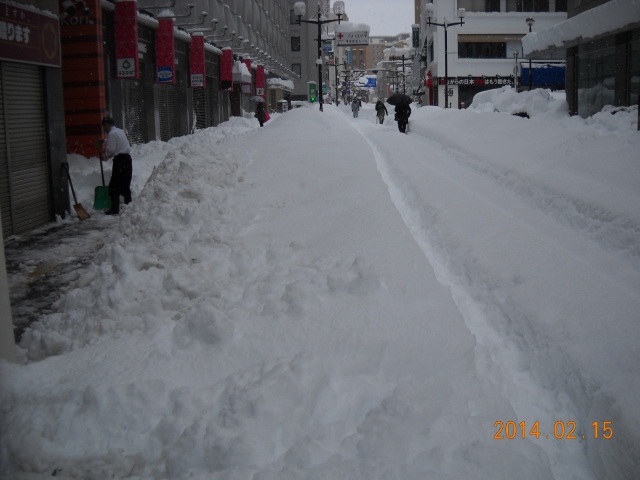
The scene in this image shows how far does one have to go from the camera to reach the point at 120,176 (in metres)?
11.9

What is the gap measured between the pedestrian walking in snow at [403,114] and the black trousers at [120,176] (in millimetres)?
13892

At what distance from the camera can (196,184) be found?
316 inches

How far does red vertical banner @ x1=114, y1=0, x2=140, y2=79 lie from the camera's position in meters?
17.8

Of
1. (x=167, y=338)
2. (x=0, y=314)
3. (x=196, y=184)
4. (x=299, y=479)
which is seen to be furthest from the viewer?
(x=196, y=184)

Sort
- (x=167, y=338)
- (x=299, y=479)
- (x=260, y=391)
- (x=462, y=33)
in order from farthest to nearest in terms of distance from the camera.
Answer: (x=462, y=33) < (x=167, y=338) < (x=260, y=391) < (x=299, y=479)

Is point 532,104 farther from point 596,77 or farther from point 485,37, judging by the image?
point 485,37

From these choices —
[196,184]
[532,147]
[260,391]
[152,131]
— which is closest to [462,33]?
[152,131]

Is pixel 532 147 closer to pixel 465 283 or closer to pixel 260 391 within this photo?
pixel 465 283

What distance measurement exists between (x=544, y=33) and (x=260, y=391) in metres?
23.4

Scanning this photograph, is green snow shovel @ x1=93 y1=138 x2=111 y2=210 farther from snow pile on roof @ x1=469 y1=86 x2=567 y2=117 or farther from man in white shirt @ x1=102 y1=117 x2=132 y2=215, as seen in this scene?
snow pile on roof @ x1=469 y1=86 x2=567 y2=117

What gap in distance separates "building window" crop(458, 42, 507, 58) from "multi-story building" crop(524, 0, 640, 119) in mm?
34909
